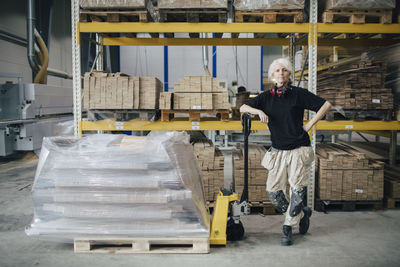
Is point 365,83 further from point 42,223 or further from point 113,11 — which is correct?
point 42,223

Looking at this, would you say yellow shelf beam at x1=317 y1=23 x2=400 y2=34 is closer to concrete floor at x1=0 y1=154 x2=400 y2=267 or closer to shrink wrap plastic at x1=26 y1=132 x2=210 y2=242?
concrete floor at x1=0 y1=154 x2=400 y2=267

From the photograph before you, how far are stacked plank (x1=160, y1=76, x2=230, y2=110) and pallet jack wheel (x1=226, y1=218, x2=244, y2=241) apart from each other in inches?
71.5

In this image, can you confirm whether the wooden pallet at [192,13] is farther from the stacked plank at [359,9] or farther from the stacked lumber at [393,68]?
the stacked lumber at [393,68]

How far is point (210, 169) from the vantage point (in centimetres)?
496

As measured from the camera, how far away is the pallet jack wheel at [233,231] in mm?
3817

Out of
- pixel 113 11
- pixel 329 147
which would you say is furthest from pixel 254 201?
pixel 113 11

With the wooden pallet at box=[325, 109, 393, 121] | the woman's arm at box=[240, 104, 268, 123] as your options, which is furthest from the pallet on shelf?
the woman's arm at box=[240, 104, 268, 123]

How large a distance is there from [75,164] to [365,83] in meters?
4.45

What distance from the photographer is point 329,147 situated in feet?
18.7

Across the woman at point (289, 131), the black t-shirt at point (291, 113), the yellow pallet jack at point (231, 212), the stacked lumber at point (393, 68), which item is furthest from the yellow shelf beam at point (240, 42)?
the yellow pallet jack at point (231, 212)

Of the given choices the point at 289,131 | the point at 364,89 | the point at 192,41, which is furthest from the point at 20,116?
the point at 364,89

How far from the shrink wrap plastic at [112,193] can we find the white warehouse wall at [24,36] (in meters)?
9.14

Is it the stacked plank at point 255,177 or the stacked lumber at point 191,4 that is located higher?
the stacked lumber at point 191,4

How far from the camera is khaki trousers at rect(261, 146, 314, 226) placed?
146 inches
